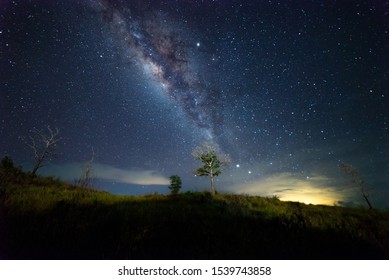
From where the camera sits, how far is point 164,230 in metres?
4.11

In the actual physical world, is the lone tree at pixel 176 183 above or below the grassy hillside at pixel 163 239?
above

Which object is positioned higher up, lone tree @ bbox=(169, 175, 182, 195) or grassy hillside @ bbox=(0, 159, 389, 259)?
lone tree @ bbox=(169, 175, 182, 195)

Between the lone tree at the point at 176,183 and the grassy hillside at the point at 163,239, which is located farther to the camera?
the lone tree at the point at 176,183

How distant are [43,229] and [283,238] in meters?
4.79

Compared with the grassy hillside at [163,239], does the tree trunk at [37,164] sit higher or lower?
higher

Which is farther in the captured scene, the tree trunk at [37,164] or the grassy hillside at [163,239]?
the tree trunk at [37,164]

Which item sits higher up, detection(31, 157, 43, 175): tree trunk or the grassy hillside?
detection(31, 157, 43, 175): tree trunk

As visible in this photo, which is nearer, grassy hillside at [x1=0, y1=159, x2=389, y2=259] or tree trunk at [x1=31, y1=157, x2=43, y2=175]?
grassy hillside at [x1=0, y1=159, x2=389, y2=259]

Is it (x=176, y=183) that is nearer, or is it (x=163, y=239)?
(x=163, y=239)

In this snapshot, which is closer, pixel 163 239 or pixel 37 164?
pixel 163 239

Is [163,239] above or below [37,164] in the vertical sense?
below

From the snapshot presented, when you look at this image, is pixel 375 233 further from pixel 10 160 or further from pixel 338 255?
pixel 10 160

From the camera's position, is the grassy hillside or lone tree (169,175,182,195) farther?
lone tree (169,175,182,195)
